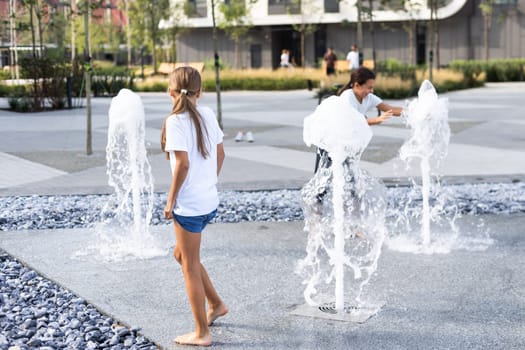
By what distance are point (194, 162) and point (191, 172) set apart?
6cm

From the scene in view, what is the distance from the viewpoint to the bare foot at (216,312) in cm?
529

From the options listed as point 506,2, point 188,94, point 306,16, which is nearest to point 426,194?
point 188,94

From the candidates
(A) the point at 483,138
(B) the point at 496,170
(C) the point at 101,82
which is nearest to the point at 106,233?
(B) the point at 496,170

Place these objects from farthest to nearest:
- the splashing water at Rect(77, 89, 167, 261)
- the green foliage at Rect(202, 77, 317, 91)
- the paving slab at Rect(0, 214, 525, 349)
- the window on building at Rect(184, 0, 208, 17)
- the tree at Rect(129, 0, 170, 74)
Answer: the window on building at Rect(184, 0, 208, 17)
the tree at Rect(129, 0, 170, 74)
the green foliage at Rect(202, 77, 317, 91)
the splashing water at Rect(77, 89, 167, 261)
the paving slab at Rect(0, 214, 525, 349)

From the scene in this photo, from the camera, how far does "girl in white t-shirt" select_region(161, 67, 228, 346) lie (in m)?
4.75

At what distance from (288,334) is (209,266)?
6.07 ft

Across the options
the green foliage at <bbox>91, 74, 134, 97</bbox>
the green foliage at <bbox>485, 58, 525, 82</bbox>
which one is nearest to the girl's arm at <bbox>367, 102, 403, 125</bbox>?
the green foliage at <bbox>91, 74, 134, 97</bbox>

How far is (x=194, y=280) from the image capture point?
4.92m

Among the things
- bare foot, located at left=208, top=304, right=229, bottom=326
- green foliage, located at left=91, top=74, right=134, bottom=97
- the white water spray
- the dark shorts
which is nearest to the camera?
bare foot, located at left=208, top=304, right=229, bottom=326

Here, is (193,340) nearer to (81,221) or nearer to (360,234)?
(360,234)

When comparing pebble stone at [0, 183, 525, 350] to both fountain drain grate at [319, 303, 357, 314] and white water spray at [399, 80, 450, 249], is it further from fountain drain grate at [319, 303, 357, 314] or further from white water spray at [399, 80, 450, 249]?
fountain drain grate at [319, 303, 357, 314]

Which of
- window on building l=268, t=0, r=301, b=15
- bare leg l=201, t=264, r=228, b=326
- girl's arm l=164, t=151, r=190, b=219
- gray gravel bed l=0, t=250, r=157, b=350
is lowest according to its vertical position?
gray gravel bed l=0, t=250, r=157, b=350

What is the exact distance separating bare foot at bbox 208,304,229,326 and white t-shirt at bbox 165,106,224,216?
0.74 meters

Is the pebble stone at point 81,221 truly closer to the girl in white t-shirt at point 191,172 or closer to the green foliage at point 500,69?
the girl in white t-shirt at point 191,172
